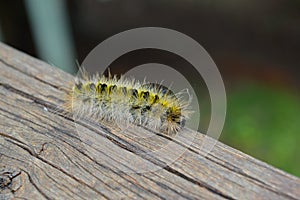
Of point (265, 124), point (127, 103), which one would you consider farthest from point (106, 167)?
point (265, 124)

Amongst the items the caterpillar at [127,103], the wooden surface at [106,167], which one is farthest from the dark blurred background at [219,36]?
the wooden surface at [106,167]

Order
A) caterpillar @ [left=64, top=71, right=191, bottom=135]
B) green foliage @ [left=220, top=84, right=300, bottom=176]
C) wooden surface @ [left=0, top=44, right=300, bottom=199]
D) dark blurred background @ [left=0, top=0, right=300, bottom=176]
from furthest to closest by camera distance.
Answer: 1. dark blurred background @ [left=0, top=0, right=300, bottom=176]
2. green foliage @ [left=220, top=84, right=300, bottom=176]
3. caterpillar @ [left=64, top=71, right=191, bottom=135]
4. wooden surface @ [left=0, top=44, right=300, bottom=199]

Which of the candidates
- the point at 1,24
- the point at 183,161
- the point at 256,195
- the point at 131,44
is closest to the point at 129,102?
the point at 183,161

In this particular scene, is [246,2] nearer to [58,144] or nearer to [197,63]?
[197,63]

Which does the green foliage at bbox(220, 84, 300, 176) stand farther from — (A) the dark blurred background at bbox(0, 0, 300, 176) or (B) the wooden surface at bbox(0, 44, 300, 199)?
(B) the wooden surface at bbox(0, 44, 300, 199)

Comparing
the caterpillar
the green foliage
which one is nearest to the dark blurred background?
the green foliage

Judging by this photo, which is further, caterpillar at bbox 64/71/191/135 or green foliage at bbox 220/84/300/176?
green foliage at bbox 220/84/300/176
